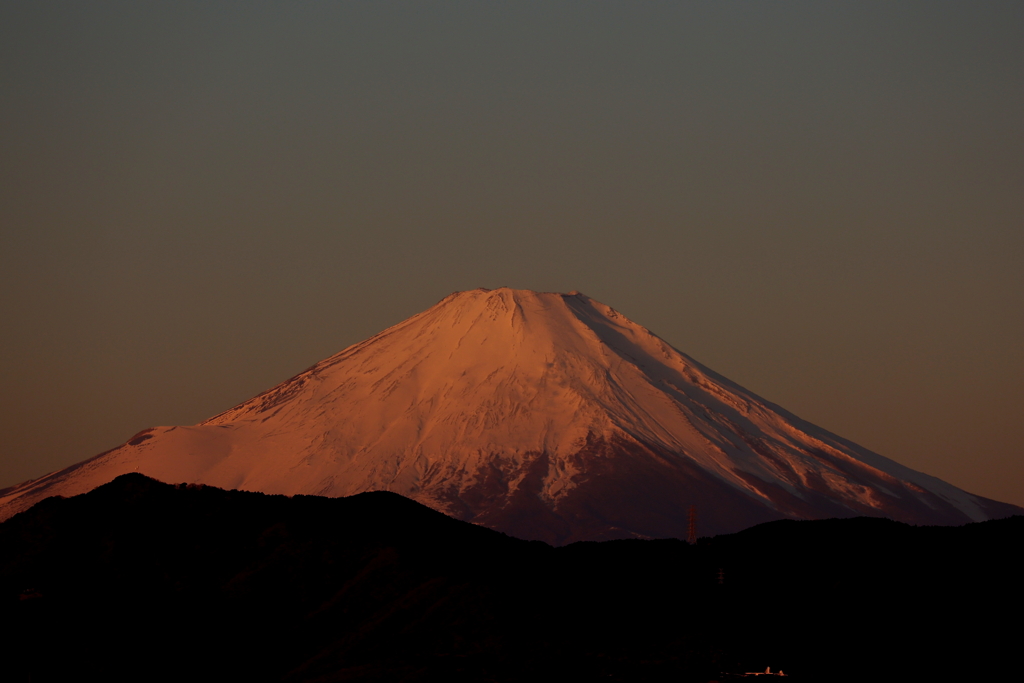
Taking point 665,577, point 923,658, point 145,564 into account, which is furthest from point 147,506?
point 923,658

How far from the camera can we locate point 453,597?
57188 millimetres

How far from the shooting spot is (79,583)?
5944 cm

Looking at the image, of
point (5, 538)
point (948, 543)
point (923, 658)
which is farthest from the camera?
point (5, 538)

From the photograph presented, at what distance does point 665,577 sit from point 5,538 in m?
28.7

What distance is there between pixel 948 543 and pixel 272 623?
90.9 ft

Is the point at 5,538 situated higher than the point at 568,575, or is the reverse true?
the point at 5,538

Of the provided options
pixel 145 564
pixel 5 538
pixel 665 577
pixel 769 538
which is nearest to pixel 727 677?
pixel 665 577

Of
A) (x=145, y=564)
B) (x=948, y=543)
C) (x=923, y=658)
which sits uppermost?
(x=145, y=564)

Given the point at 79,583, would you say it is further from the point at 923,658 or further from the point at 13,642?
the point at 923,658

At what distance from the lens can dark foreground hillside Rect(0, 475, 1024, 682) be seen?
52.6 meters

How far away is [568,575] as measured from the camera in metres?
60.9

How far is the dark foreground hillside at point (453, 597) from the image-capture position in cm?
5259

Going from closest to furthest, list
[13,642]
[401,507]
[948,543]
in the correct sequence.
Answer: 1. [13,642]
2. [948,543]
3. [401,507]

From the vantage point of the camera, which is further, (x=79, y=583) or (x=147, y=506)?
(x=147, y=506)
